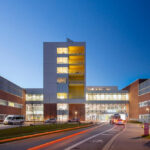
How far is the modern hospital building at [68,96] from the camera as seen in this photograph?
9431cm

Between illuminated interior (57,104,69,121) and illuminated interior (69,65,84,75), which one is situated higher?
illuminated interior (69,65,84,75)

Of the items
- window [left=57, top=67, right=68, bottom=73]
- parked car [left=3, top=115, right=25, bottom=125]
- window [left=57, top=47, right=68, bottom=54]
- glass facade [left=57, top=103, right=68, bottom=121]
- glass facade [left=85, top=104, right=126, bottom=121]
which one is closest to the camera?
parked car [left=3, top=115, right=25, bottom=125]

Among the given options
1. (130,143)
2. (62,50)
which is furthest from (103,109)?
(130,143)

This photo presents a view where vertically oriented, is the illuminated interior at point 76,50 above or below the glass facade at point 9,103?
above

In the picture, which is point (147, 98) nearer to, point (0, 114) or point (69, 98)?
point (69, 98)

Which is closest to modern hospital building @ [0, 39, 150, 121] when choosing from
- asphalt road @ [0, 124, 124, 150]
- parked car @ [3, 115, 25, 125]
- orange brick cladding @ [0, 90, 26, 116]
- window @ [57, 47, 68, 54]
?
window @ [57, 47, 68, 54]

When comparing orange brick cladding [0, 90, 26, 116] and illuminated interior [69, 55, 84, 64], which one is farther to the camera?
illuminated interior [69, 55, 84, 64]

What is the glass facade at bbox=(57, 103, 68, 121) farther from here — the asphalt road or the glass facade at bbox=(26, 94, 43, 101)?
the asphalt road

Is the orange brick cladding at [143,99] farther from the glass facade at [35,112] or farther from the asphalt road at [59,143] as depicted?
the asphalt road at [59,143]

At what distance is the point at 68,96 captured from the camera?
3784 inches

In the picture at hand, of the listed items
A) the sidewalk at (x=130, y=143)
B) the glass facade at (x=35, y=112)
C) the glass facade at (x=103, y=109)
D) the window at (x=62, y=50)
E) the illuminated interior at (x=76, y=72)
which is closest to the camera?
the sidewalk at (x=130, y=143)

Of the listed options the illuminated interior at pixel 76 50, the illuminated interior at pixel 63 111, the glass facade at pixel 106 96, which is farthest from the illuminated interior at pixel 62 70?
the glass facade at pixel 106 96

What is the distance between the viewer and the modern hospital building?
94312mm

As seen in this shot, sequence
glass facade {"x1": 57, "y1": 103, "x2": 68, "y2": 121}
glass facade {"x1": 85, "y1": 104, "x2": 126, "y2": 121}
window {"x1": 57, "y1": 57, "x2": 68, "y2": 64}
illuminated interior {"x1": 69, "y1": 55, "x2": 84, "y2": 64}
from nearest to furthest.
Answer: glass facade {"x1": 57, "y1": 103, "x2": 68, "y2": 121} → window {"x1": 57, "y1": 57, "x2": 68, "y2": 64} → illuminated interior {"x1": 69, "y1": 55, "x2": 84, "y2": 64} → glass facade {"x1": 85, "y1": 104, "x2": 126, "y2": 121}
